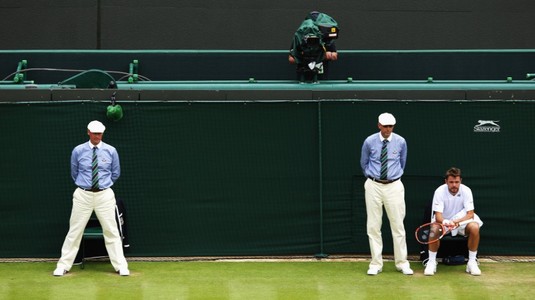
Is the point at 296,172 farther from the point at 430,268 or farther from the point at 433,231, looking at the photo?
the point at 430,268

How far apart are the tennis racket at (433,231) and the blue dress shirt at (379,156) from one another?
72 centimetres

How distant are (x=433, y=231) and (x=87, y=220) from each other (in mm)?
3997

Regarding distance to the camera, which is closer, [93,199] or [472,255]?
[93,199]

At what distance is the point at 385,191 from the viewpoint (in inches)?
448

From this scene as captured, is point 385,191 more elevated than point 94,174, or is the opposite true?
point 94,174

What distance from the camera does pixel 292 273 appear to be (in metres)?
11.5

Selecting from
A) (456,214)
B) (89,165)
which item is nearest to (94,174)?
(89,165)

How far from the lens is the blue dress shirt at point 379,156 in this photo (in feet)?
37.4

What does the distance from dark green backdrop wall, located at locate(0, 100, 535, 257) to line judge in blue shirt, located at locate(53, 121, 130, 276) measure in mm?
873
